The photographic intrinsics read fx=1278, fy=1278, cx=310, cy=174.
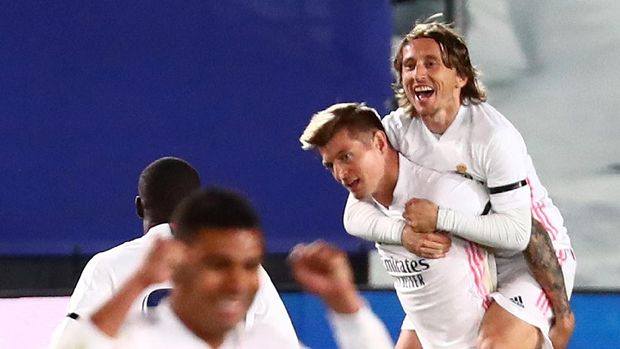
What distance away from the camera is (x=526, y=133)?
457cm

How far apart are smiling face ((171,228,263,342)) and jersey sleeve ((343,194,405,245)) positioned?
126cm

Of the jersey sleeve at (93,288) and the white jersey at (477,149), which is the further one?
the white jersey at (477,149)

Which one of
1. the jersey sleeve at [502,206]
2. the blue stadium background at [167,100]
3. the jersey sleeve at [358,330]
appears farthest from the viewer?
the blue stadium background at [167,100]

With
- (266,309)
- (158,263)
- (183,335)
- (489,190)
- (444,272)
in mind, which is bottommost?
(444,272)

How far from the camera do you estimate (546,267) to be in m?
3.19

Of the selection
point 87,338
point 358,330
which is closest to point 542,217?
point 358,330

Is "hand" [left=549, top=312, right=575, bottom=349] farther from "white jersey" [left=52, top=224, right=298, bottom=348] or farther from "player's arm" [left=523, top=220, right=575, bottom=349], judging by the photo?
"white jersey" [left=52, top=224, right=298, bottom=348]

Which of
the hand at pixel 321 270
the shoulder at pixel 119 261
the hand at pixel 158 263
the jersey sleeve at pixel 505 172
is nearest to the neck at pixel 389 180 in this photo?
the jersey sleeve at pixel 505 172

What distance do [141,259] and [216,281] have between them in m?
0.64

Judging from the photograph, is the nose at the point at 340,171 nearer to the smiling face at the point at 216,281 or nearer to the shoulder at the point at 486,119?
the shoulder at the point at 486,119

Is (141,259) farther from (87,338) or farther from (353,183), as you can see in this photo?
(353,183)

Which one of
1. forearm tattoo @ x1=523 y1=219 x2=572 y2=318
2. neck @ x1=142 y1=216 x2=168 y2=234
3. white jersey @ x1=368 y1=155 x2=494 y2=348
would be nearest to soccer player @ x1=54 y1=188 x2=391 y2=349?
neck @ x1=142 y1=216 x2=168 y2=234

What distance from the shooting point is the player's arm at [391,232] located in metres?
3.06

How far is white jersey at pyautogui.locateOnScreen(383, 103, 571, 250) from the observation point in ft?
9.85
